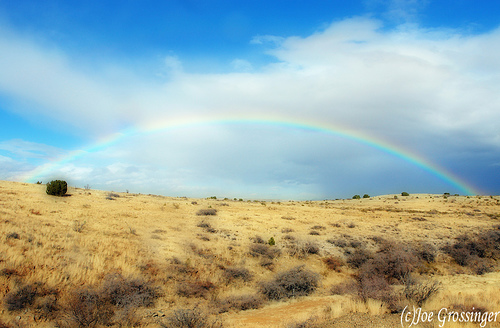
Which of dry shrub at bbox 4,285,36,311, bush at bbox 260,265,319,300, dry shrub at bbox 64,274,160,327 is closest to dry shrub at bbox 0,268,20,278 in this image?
dry shrub at bbox 4,285,36,311

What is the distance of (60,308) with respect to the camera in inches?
484

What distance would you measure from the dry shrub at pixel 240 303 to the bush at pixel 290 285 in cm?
126

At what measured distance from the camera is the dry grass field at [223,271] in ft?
38.6

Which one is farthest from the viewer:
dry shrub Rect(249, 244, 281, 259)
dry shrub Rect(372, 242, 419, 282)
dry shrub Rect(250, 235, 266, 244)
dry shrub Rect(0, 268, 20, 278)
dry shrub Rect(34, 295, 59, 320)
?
dry shrub Rect(250, 235, 266, 244)

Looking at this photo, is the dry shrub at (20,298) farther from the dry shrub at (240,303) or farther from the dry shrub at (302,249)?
the dry shrub at (302,249)

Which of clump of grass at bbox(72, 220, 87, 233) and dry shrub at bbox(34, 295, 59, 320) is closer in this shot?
dry shrub at bbox(34, 295, 59, 320)

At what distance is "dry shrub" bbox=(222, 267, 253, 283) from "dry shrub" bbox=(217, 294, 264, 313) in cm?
281

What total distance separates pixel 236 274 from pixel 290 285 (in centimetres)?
383

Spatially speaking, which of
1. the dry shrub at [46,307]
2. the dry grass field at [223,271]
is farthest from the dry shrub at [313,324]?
the dry shrub at [46,307]

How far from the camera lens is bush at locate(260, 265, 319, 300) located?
17.3 metres

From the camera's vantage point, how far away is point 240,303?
50.0ft

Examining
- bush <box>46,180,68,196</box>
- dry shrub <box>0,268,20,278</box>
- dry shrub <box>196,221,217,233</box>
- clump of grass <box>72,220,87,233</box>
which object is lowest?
dry shrub <box>0,268,20,278</box>

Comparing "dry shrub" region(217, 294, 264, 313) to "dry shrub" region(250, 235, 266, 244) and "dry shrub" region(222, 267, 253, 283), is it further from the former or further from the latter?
"dry shrub" region(250, 235, 266, 244)

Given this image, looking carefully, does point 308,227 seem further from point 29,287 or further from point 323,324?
point 29,287
